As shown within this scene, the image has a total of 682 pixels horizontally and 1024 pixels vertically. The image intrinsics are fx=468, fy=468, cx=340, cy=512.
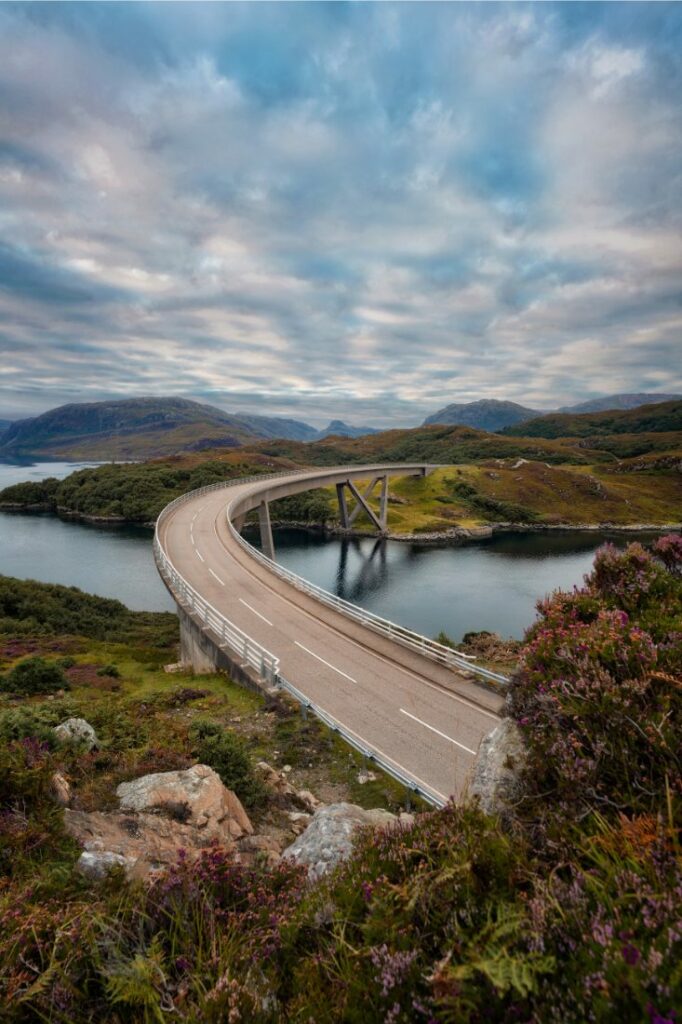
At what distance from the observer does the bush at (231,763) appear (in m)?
9.70

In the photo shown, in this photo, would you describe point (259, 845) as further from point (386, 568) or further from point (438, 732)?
point (386, 568)

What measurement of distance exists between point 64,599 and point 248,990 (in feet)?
147

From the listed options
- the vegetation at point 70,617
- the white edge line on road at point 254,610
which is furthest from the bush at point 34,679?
the vegetation at point 70,617

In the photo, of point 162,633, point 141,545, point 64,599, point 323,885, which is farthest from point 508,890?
point 141,545

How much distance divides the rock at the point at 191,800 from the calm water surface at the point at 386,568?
37.5m

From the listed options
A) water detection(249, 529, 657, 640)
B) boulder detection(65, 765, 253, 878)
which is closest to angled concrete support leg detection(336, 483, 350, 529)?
water detection(249, 529, 657, 640)

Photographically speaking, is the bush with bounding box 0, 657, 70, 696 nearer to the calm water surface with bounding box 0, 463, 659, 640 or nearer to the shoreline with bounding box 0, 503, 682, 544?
the calm water surface with bounding box 0, 463, 659, 640

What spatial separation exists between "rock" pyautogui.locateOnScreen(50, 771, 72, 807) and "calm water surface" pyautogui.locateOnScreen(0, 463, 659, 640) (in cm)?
3945

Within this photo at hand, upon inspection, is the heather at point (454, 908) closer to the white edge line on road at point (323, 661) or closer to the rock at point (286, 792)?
the rock at point (286, 792)

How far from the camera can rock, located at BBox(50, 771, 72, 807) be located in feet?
22.2

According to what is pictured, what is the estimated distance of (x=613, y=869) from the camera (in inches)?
117

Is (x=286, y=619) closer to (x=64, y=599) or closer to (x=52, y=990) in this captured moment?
(x=52, y=990)

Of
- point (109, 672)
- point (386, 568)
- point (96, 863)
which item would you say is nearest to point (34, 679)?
point (109, 672)

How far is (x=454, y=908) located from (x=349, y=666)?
1574cm
